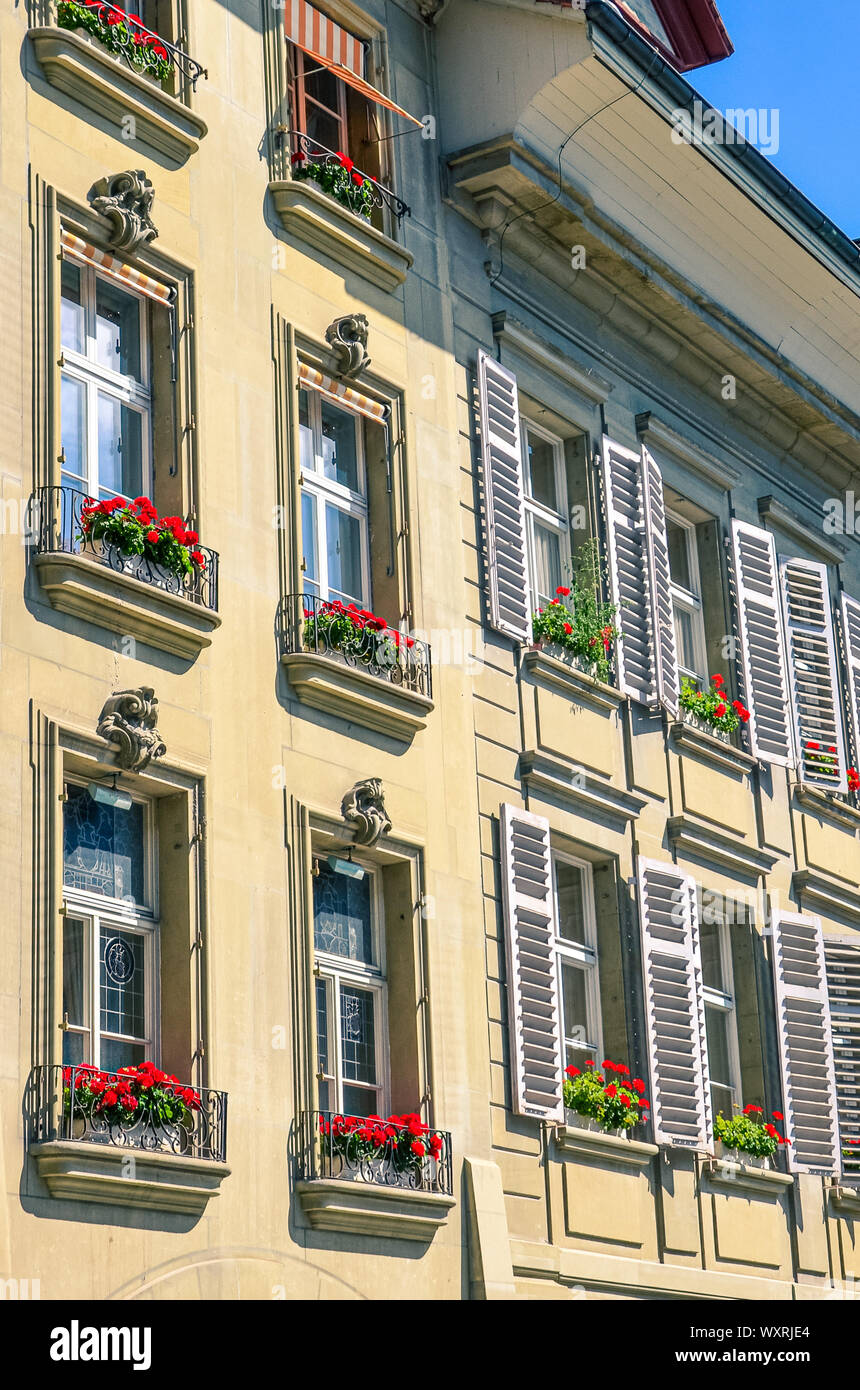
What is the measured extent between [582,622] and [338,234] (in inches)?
154

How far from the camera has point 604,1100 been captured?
54.5 feet

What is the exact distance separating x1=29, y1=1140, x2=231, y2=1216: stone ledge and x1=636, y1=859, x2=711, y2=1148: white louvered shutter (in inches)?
217

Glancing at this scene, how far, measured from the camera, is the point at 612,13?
1816 cm

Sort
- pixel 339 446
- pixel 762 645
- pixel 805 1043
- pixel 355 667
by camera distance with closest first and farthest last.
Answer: pixel 355 667 → pixel 339 446 → pixel 805 1043 → pixel 762 645

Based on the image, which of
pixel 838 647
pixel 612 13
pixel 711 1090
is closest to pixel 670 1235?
pixel 711 1090

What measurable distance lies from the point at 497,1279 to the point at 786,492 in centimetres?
1025

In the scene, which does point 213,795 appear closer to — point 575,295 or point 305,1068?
point 305,1068

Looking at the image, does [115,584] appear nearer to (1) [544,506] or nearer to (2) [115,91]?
(2) [115,91]

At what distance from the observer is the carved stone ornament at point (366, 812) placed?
48.1 feet

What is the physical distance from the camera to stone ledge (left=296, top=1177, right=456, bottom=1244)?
44.1 feet

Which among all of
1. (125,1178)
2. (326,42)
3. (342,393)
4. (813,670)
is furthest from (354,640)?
(813,670)

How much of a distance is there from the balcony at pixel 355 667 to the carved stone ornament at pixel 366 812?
518mm

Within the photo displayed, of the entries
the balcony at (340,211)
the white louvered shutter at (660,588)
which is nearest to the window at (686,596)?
the white louvered shutter at (660,588)

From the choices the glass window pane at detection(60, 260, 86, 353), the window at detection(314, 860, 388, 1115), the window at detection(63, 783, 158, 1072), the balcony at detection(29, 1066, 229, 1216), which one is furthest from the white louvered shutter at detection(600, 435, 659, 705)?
the balcony at detection(29, 1066, 229, 1216)
